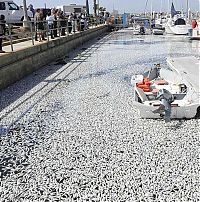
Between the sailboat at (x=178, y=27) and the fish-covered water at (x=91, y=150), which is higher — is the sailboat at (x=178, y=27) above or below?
above

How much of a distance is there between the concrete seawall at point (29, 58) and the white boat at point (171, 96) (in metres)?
3.15

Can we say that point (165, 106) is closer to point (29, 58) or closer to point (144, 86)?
point (144, 86)

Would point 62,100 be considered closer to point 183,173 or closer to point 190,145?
point 190,145

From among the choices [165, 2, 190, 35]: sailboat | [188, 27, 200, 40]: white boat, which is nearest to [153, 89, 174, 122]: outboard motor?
[188, 27, 200, 40]: white boat

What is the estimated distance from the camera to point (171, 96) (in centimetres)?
519

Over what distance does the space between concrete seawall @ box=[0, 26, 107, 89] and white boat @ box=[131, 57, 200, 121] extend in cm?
315

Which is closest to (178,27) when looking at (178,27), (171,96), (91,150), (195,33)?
(178,27)

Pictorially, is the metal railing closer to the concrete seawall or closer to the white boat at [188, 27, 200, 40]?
the concrete seawall

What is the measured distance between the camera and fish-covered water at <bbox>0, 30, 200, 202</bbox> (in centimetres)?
320

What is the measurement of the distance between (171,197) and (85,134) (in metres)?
1.91

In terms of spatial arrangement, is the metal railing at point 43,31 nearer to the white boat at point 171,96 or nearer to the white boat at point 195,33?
the white boat at point 171,96

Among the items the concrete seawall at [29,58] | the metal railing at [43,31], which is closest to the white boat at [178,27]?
the metal railing at [43,31]

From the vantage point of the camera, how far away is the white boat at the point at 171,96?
16.4 feet

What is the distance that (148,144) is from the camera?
13.8 ft
